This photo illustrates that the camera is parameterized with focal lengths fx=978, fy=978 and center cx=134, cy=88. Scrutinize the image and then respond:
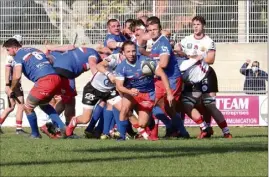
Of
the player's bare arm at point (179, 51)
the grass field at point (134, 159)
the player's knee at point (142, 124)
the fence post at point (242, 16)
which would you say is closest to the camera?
the grass field at point (134, 159)

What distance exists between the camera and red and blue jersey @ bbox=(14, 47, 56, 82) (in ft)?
Result: 57.1

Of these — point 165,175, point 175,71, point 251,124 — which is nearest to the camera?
point 165,175

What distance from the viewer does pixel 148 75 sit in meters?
16.1

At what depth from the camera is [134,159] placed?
37.9ft

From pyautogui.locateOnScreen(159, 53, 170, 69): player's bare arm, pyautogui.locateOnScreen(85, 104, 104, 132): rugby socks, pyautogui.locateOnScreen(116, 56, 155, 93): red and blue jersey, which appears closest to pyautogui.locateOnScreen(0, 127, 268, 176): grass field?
pyautogui.locateOnScreen(116, 56, 155, 93): red and blue jersey

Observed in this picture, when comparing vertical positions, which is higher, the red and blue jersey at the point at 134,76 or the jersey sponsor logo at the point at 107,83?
the red and blue jersey at the point at 134,76

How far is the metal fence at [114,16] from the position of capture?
95.5 feet

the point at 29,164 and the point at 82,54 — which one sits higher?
the point at 82,54

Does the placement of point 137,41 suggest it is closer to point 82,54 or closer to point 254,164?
point 82,54

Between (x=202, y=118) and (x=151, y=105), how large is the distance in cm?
188

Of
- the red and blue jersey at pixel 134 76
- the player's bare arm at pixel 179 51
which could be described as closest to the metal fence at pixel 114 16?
the player's bare arm at pixel 179 51

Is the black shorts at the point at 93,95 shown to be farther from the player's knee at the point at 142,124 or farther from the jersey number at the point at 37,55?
the player's knee at the point at 142,124

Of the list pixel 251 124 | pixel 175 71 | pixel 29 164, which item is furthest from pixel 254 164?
pixel 251 124

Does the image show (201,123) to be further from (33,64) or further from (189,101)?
(33,64)
